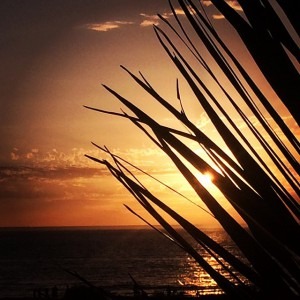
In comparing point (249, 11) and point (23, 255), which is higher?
point (23, 255)

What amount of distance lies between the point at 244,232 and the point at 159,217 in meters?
0.10

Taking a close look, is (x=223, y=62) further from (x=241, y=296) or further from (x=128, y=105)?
(x=241, y=296)

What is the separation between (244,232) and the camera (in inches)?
18.8

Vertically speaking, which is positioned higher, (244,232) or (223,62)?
(223,62)

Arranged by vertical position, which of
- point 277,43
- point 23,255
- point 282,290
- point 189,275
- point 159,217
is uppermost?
point 23,255

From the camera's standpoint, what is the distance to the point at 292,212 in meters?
0.51

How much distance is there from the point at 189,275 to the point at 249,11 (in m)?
92.2

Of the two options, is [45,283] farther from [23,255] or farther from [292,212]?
[292,212]

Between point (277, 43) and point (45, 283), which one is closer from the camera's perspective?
point (277, 43)

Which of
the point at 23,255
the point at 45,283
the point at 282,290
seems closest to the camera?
the point at 282,290

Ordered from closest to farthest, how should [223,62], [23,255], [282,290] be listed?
[282,290] < [223,62] < [23,255]

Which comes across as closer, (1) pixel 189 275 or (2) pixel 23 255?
(1) pixel 189 275

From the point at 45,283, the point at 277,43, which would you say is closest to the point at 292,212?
the point at 277,43

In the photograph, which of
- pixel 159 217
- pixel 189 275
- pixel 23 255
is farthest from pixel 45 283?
pixel 159 217
